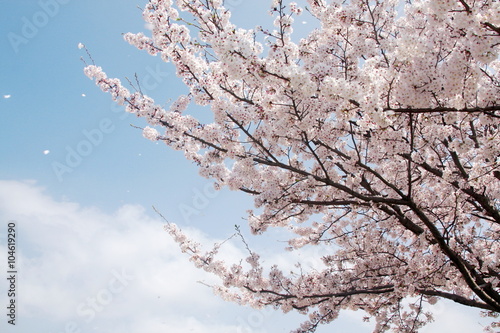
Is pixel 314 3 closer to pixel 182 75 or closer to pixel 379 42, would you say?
pixel 379 42

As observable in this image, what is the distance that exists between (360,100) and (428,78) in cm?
71

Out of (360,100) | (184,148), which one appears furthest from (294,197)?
(360,100)

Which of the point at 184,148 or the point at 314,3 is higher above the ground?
the point at 314,3

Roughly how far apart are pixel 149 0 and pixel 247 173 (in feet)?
10.4

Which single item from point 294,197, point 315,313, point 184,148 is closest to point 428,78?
point 294,197

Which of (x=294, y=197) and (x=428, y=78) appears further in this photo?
(x=294, y=197)

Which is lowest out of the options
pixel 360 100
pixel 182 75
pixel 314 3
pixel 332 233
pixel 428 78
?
pixel 360 100

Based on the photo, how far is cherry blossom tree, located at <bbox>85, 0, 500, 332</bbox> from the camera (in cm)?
381

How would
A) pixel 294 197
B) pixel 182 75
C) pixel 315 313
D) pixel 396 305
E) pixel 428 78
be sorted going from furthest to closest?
1. pixel 315 313
2. pixel 396 305
3. pixel 294 197
4. pixel 182 75
5. pixel 428 78

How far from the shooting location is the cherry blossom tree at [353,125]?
3.81m

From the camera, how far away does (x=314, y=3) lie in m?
6.14

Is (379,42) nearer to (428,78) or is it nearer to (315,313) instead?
(428,78)

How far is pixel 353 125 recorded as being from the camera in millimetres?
5910

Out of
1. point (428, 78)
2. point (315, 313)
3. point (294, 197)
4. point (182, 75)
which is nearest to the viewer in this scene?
point (428, 78)
